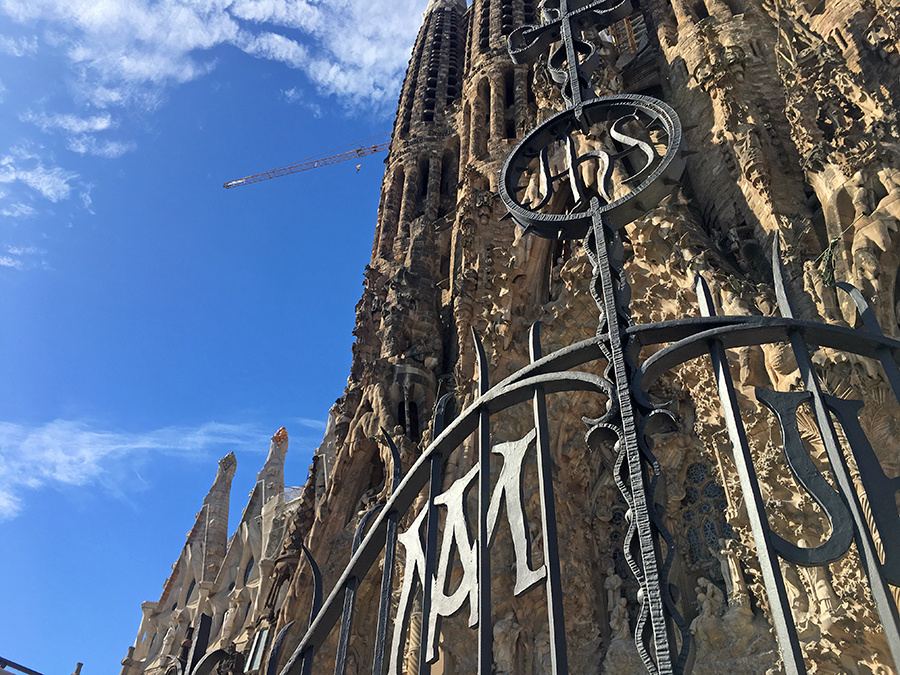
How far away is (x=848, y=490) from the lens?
2094 millimetres

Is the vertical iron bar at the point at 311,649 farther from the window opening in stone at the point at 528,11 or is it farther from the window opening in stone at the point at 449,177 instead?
the window opening in stone at the point at 528,11

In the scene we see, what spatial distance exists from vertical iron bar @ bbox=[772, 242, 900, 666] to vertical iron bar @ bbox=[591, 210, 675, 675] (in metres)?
0.52

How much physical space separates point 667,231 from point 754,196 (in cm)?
144

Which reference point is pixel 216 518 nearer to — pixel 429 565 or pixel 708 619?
pixel 708 619

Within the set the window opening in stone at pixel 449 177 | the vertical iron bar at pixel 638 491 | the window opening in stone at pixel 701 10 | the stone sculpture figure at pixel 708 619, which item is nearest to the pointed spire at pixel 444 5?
the window opening in stone at pixel 449 177

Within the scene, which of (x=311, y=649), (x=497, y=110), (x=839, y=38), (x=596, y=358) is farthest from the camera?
(x=497, y=110)

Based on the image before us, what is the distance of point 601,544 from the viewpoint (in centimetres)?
1006

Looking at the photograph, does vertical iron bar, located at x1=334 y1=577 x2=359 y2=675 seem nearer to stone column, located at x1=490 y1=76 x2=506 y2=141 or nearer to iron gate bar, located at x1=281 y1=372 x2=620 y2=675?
iron gate bar, located at x1=281 y1=372 x2=620 y2=675

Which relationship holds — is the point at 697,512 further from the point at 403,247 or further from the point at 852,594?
the point at 403,247

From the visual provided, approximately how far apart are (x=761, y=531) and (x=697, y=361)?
22.4ft

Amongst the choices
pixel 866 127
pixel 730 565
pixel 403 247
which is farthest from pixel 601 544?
pixel 403 247

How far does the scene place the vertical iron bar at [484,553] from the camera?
2.37m

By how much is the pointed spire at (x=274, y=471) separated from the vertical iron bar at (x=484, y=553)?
63.7ft

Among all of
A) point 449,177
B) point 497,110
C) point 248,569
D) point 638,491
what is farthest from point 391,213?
point 638,491
